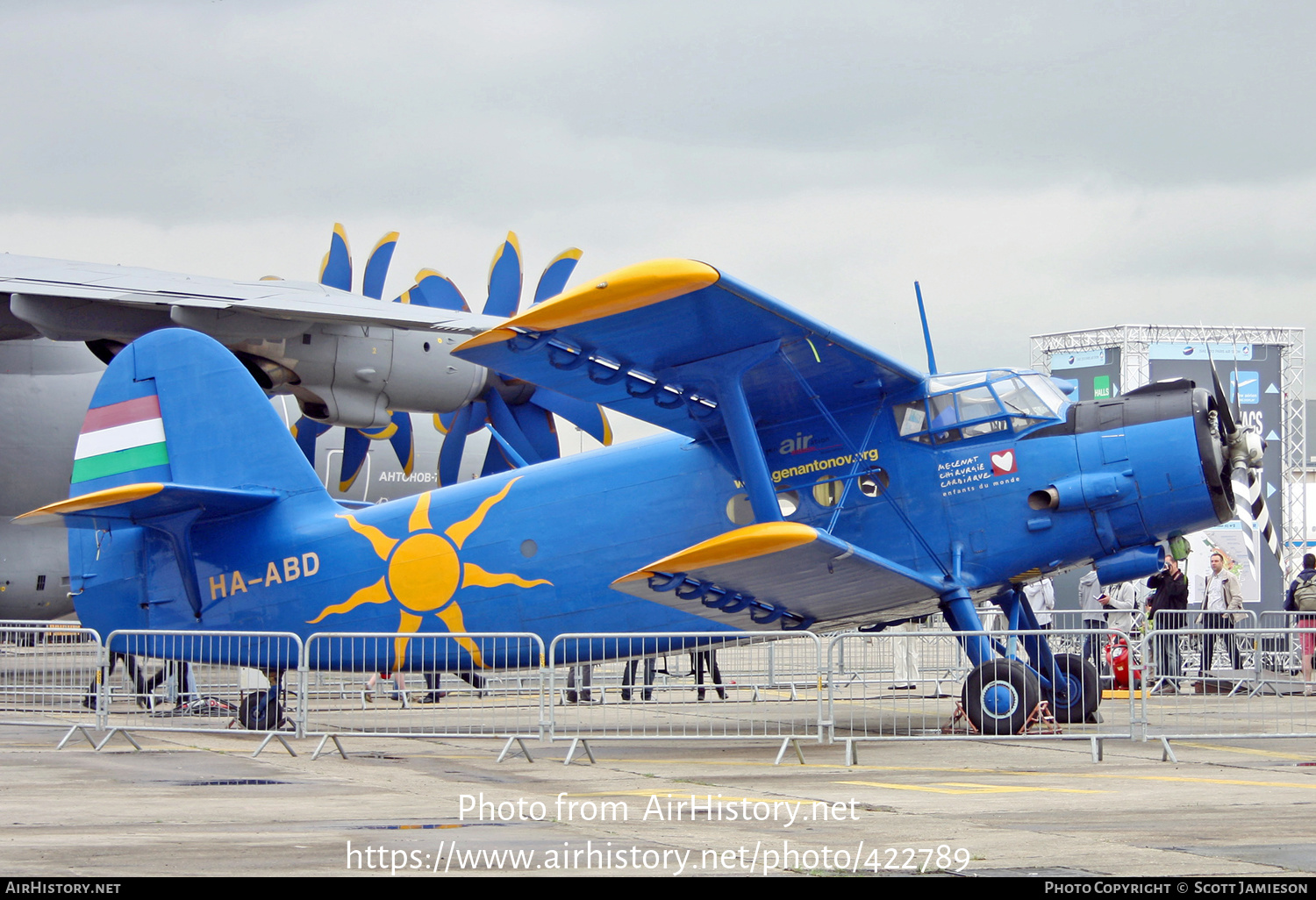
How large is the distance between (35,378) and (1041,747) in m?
16.2

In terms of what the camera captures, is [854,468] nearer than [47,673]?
Yes

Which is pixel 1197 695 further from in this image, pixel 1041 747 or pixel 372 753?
pixel 372 753

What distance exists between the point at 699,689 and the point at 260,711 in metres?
3.89

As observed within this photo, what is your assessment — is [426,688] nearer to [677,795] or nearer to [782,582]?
[782,582]

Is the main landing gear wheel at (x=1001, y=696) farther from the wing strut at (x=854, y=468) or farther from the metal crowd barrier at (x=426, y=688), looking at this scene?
the metal crowd barrier at (x=426, y=688)

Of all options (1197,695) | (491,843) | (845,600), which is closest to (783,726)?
(845,600)

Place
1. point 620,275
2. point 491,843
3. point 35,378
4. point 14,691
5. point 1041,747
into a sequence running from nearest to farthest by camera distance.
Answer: point 491,843 → point 620,275 → point 1041,747 → point 14,691 → point 35,378

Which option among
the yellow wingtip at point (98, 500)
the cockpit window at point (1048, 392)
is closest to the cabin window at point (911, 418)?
the cockpit window at point (1048, 392)

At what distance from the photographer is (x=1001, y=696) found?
985 cm

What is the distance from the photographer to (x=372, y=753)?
998 cm

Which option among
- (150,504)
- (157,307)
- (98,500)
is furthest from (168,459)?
(157,307)

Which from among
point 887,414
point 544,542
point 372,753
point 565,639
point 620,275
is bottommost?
point 372,753

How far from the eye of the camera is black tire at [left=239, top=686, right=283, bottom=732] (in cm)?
1089

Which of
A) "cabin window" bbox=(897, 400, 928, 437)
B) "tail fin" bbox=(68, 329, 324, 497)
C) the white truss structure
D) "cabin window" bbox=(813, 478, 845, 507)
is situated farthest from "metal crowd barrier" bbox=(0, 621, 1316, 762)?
the white truss structure
